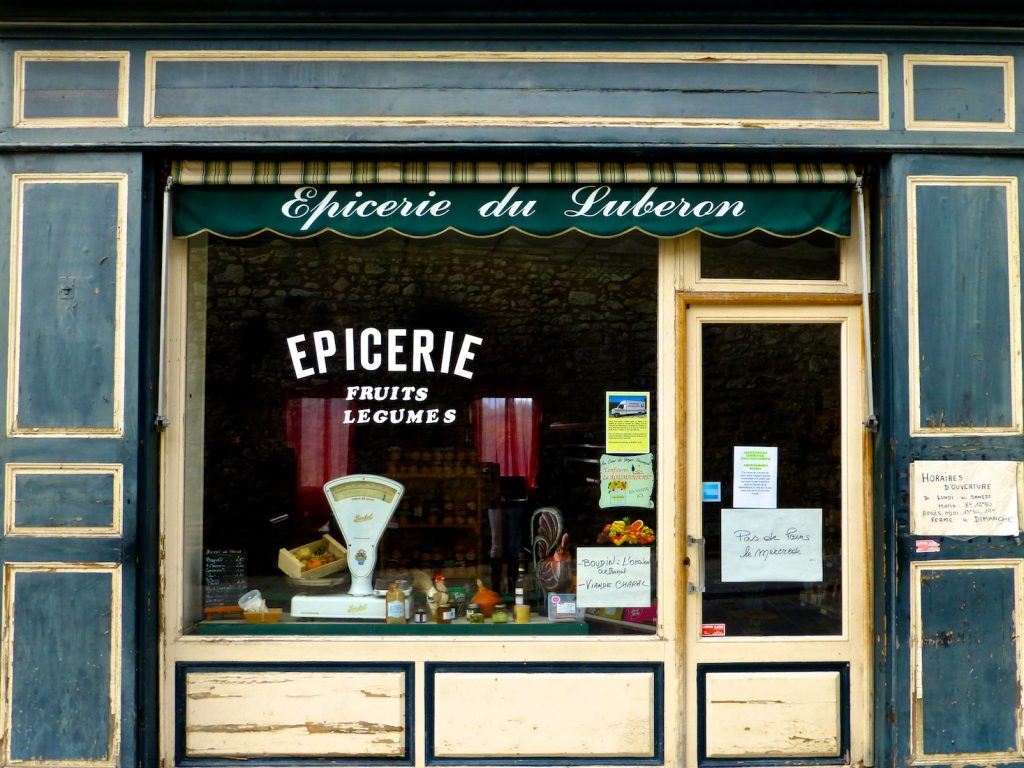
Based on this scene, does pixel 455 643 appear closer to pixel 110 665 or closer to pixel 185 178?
pixel 110 665

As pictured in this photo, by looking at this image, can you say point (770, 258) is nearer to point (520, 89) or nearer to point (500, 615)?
point (520, 89)

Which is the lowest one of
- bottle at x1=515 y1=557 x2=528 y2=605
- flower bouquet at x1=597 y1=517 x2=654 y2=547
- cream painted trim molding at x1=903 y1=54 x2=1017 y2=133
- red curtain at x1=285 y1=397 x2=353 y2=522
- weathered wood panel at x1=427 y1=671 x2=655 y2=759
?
weathered wood panel at x1=427 y1=671 x2=655 y2=759

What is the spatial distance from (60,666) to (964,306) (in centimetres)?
477

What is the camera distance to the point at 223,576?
530 centimetres

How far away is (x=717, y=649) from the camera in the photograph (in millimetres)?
5109

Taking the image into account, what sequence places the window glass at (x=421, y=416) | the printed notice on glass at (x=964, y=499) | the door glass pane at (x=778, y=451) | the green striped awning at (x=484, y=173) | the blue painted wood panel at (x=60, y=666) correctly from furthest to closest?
the window glass at (x=421, y=416) < the door glass pane at (x=778, y=451) < the green striped awning at (x=484, y=173) < the printed notice on glass at (x=964, y=499) < the blue painted wood panel at (x=60, y=666)

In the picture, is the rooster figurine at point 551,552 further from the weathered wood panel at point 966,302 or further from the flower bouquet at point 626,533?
the weathered wood panel at point 966,302

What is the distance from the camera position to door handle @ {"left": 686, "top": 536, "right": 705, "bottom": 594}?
5145mm

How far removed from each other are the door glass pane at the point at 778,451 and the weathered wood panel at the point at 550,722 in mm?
717

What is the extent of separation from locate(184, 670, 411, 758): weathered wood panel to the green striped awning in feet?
8.25

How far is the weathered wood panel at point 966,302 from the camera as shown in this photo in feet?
16.3

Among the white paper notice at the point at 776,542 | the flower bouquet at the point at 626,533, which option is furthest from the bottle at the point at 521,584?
the white paper notice at the point at 776,542

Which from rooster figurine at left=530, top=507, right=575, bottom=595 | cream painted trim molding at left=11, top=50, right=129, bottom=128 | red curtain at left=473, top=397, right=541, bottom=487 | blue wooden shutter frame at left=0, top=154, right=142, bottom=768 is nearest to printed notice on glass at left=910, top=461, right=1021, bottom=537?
Answer: rooster figurine at left=530, top=507, right=575, bottom=595

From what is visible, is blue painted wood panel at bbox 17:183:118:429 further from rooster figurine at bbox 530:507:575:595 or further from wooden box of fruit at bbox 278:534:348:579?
rooster figurine at bbox 530:507:575:595
